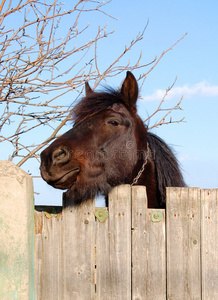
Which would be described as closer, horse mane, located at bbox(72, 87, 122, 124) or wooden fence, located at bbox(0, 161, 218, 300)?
wooden fence, located at bbox(0, 161, 218, 300)

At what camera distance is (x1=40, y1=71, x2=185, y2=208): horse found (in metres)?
3.09

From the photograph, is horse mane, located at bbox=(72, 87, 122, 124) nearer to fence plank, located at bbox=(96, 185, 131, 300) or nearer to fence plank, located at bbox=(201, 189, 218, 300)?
fence plank, located at bbox=(96, 185, 131, 300)

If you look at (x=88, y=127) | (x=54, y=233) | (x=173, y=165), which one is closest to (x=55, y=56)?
(x=88, y=127)

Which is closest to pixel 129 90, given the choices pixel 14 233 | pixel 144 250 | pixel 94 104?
pixel 94 104

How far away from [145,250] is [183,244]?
0.98 ft

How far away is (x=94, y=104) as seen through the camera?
3.59m

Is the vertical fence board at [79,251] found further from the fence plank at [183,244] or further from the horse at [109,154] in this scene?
the fence plank at [183,244]

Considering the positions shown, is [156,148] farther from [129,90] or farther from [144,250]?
[144,250]

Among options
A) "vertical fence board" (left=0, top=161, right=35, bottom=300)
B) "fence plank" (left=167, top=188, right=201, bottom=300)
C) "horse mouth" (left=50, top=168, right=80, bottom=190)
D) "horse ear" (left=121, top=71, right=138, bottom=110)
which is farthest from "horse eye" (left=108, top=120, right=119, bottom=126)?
"vertical fence board" (left=0, top=161, right=35, bottom=300)

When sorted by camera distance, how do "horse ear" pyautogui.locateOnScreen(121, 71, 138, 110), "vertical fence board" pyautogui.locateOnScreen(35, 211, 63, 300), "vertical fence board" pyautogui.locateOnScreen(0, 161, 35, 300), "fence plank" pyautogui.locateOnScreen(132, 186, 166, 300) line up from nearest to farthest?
"vertical fence board" pyautogui.locateOnScreen(0, 161, 35, 300)
"fence plank" pyautogui.locateOnScreen(132, 186, 166, 300)
"vertical fence board" pyautogui.locateOnScreen(35, 211, 63, 300)
"horse ear" pyautogui.locateOnScreen(121, 71, 138, 110)

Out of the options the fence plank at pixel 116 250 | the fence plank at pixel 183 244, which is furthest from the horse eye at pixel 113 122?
the fence plank at pixel 183 244

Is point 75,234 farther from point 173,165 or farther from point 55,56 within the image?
point 55,56

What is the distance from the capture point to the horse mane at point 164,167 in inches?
144

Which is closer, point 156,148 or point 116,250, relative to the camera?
point 116,250
